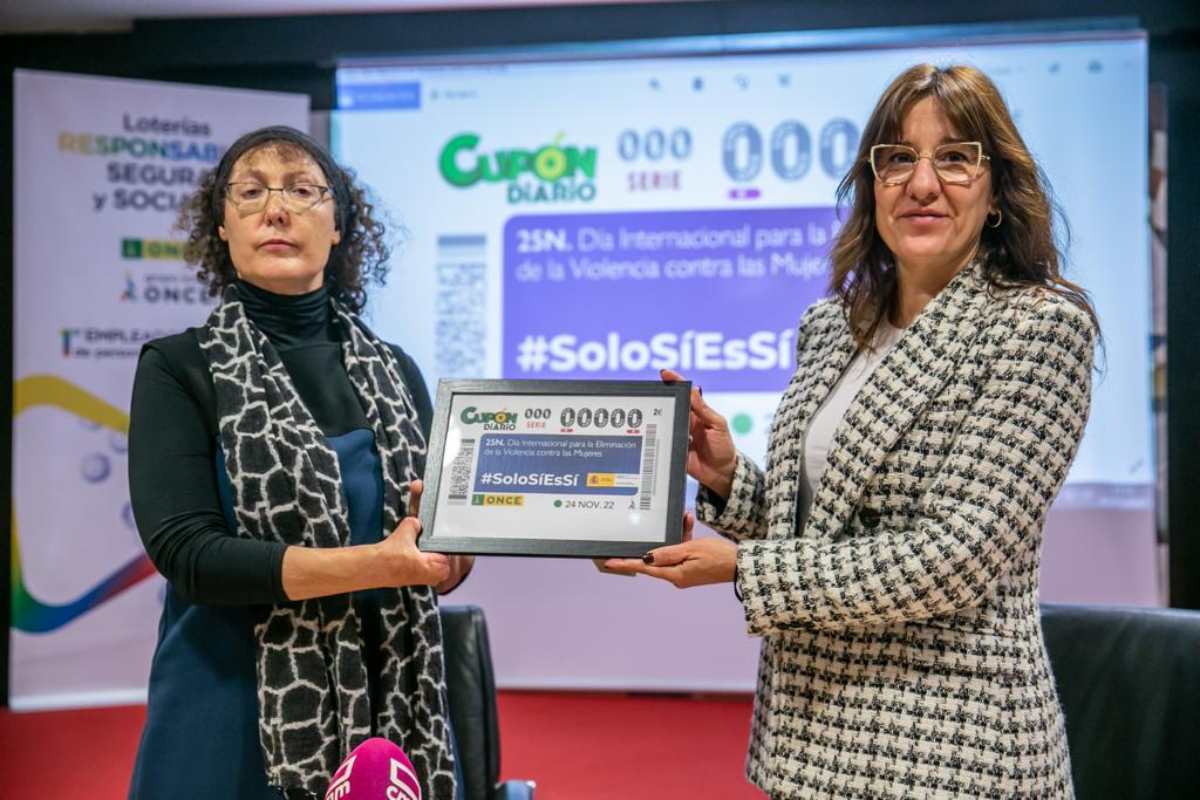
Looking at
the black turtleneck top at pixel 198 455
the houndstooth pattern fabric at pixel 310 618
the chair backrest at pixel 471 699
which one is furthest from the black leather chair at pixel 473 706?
the black turtleneck top at pixel 198 455

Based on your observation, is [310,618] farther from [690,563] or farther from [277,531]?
[690,563]

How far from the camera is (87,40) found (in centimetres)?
577

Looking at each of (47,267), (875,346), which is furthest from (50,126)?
(875,346)

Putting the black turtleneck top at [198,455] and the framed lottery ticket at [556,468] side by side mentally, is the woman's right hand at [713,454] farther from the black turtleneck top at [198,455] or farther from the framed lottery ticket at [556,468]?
the black turtleneck top at [198,455]

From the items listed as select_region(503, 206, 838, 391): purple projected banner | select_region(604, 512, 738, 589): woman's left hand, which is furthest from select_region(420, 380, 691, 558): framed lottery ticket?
select_region(503, 206, 838, 391): purple projected banner

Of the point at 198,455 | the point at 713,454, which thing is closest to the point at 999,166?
the point at 713,454

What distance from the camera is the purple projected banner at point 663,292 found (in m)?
5.18

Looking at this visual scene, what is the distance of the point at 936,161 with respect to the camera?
1.72 metres

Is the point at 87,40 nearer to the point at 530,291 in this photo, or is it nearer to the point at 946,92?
the point at 530,291

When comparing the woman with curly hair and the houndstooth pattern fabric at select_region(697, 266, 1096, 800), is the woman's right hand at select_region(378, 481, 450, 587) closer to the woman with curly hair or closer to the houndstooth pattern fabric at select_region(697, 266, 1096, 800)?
the woman with curly hair

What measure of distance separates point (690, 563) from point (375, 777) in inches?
21.3

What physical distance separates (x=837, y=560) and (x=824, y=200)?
12.7 ft

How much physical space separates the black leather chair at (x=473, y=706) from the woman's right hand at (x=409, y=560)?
406 mm

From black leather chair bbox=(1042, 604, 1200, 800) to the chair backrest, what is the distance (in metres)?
1.01
